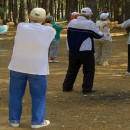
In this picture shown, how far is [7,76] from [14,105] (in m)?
5.70

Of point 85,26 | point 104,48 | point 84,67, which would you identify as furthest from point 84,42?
point 104,48

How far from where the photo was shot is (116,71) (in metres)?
13.0

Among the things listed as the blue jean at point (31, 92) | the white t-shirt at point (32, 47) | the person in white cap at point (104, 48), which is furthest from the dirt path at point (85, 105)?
the person in white cap at point (104, 48)

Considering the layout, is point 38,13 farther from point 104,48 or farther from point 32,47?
point 104,48

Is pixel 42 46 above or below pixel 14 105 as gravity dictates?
above

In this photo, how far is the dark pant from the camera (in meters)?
9.12

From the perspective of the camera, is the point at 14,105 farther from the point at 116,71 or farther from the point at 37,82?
the point at 116,71

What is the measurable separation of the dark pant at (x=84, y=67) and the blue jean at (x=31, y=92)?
2.85m

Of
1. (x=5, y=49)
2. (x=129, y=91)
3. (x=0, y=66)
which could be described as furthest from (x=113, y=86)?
(x=5, y=49)

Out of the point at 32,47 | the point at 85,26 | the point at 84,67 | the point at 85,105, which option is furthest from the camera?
the point at 84,67

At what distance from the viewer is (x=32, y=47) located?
20.4 ft

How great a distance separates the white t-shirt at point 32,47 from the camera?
6.21 meters

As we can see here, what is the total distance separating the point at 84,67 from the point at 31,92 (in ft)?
9.95

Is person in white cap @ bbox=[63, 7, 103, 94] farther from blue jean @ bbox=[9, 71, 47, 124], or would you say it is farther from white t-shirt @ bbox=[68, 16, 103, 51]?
blue jean @ bbox=[9, 71, 47, 124]
